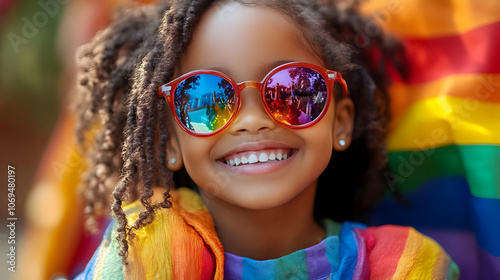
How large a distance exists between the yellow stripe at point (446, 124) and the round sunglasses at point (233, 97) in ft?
1.74

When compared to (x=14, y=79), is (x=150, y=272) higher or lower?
lower

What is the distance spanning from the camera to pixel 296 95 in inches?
54.2

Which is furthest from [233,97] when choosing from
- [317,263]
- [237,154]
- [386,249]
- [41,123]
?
[41,123]

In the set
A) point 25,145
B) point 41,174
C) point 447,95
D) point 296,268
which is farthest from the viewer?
point 25,145

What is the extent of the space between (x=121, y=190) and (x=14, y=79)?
1326 millimetres

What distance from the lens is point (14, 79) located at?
7.80 feet

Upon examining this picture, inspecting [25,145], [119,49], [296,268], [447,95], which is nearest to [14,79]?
[25,145]

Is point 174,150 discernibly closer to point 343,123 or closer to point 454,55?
point 343,123

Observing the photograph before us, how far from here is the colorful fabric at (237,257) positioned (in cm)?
133

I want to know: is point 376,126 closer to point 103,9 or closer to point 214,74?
point 214,74

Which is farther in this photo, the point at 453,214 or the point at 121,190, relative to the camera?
the point at 453,214

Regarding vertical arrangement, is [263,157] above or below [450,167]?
above

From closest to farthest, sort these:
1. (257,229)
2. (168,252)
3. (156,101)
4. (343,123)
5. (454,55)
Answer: (168,252)
(156,101)
(257,229)
(343,123)
(454,55)

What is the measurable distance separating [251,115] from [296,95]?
0.14m
